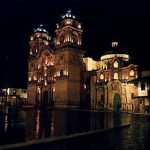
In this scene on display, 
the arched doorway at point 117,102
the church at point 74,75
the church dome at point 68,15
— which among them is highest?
the church dome at point 68,15

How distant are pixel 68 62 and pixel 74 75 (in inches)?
183

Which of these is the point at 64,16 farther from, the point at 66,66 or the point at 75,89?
the point at 75,89

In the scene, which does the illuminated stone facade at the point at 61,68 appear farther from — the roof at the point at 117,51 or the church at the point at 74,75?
the roof at the point at 117,51

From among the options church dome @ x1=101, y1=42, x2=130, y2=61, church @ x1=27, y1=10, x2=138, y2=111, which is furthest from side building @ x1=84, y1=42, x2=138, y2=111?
church dome @ x1=101, y1=42, x2=130, y2=61

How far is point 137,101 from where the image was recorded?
58750 millimetres

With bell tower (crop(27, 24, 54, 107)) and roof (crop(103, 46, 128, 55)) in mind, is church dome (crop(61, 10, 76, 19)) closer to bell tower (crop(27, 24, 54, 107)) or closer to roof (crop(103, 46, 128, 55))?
bell tower (crop(27, 24, 54, 107))

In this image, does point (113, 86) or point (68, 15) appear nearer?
point (113, 86)

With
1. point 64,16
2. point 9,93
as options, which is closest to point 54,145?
point 64,16

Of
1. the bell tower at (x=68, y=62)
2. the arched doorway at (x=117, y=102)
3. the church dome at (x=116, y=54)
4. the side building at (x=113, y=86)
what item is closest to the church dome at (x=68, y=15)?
the bell tower at (x=68, y=62)

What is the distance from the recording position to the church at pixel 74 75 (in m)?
67.2

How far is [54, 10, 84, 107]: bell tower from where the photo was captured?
241 feet

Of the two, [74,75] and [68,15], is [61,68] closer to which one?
[74,75]

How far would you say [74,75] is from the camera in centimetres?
7562

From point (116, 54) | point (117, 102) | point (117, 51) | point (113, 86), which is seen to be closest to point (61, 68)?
point (113, 86)
